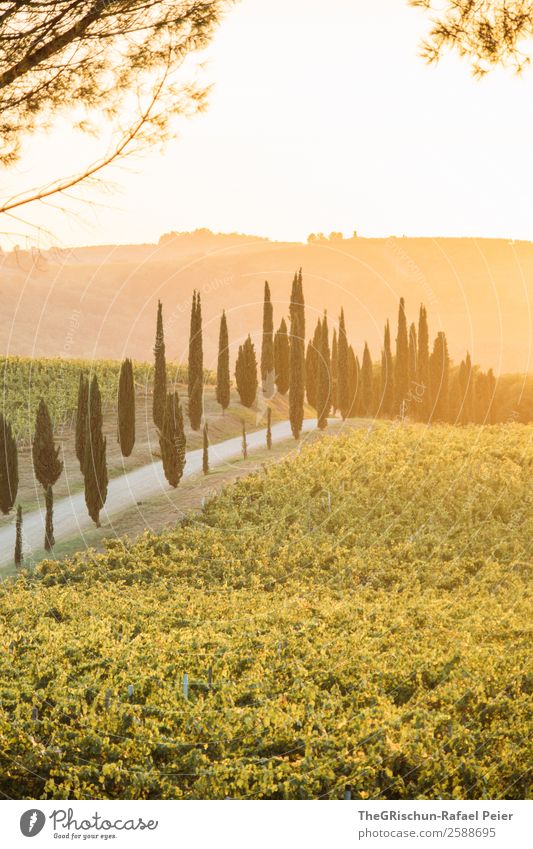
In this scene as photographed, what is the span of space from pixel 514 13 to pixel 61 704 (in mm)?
11574

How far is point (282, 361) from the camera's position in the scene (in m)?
41.5

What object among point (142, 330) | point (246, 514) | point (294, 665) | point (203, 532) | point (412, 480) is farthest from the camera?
point (142, 330)

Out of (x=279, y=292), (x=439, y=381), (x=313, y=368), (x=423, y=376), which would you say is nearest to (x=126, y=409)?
(x=313, y=368)

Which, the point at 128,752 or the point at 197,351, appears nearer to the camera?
the point at 128,752

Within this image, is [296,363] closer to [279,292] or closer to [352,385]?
[352,385]

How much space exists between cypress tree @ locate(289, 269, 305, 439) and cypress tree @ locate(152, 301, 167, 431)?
6.55 meters

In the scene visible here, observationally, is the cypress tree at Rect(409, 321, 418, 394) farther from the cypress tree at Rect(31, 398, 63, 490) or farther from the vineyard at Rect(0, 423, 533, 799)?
the cypress tree at Rect(31, 398, 63, 490)

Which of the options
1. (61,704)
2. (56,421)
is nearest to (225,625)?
(61,704)

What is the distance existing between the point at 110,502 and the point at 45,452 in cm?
293

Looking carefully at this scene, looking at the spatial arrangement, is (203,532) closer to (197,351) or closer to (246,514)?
(246,514)

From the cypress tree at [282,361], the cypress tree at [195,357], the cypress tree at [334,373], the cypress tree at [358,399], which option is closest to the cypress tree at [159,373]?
the cypress tree at [195,357]

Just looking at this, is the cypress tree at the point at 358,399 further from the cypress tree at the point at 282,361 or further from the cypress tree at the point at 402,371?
the cypress tree at the point at 282,361
